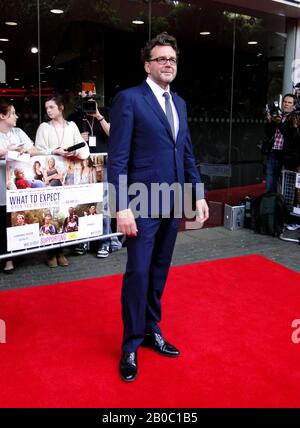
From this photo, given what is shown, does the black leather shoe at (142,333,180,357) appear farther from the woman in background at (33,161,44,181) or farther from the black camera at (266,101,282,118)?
the black camera at (266,101,282,118)

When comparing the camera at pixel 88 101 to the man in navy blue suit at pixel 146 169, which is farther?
the camera at pixel 88 101

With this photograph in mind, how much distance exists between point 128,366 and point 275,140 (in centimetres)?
461

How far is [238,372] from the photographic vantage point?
2.72 metres

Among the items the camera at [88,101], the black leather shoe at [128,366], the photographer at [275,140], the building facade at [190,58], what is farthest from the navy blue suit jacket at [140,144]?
the photographer at [275,140]

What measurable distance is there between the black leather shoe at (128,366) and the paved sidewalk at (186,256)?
5.58 feet

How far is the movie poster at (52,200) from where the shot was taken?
421cm

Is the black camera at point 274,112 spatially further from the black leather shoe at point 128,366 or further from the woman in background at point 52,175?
the black leather shoe at point 128,366

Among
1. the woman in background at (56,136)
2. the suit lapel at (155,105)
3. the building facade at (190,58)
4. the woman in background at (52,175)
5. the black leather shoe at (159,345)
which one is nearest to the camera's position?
the suit lapel at (155,105)

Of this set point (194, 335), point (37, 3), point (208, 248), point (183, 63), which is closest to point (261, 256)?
point (208, 248)

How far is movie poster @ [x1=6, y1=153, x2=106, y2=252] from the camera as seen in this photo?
421cm

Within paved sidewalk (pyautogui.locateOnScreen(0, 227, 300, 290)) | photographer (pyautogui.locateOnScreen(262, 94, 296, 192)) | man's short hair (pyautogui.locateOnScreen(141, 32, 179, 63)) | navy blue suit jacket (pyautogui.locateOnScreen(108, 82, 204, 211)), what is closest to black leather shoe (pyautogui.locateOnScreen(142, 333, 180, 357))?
navy blue suit jacket (pyautogui.locateOnScreen(108, 82, 204, 211))

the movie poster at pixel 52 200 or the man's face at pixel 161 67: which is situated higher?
the man's face at pixel 161 67

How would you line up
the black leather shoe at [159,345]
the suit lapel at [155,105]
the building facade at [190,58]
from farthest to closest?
the building facade at [190,58]
the black leather shoe at [159,345]
the suit lapel at [155,105]

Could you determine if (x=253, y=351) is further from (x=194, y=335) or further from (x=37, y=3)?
(x=37, y=3)
